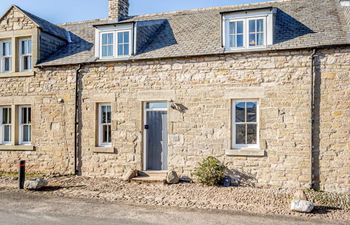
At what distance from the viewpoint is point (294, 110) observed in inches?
468

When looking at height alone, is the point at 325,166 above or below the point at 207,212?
above

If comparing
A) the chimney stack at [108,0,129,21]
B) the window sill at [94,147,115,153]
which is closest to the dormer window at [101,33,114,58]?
the chimney stack at [108,0,129,21]

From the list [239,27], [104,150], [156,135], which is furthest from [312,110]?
[104,150]

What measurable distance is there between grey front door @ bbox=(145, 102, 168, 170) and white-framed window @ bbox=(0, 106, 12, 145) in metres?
6.39

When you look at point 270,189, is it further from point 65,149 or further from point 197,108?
point 65,149

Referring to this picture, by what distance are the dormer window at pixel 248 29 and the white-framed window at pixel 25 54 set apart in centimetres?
845

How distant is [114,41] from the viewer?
14.4 metres

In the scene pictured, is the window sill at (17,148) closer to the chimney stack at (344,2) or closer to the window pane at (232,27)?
the window pane at (232,27)

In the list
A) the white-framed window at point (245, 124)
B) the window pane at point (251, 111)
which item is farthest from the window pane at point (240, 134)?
the window pane at point (251, 111)

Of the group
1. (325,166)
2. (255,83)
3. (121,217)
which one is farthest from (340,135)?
(121,217)

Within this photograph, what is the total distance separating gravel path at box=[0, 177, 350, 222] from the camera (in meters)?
9.41

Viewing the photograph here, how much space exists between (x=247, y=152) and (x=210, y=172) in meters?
1.47

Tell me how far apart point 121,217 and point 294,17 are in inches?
389

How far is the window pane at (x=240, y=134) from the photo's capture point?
41.5 feet
